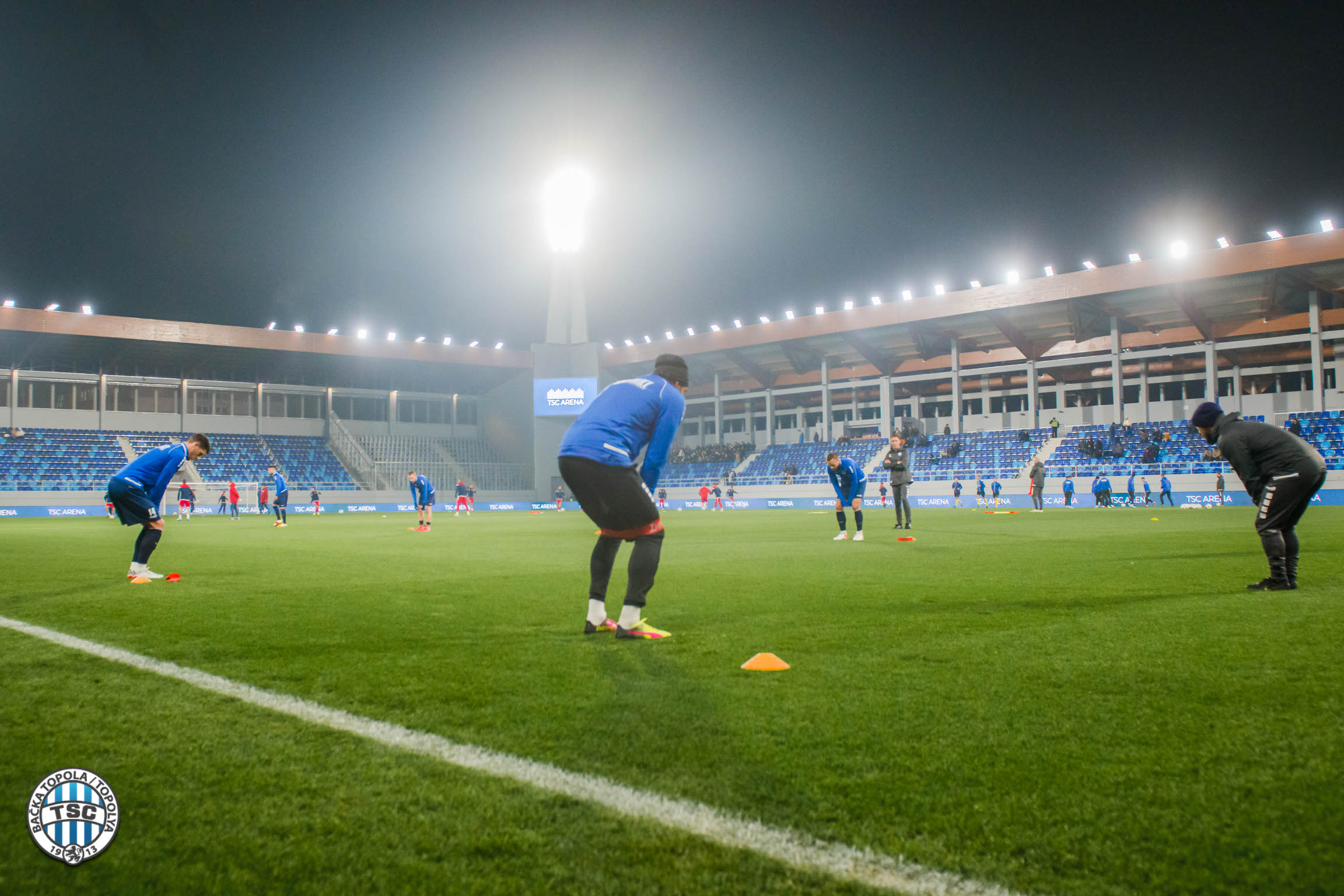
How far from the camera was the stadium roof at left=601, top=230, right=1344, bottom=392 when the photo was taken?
3659cm

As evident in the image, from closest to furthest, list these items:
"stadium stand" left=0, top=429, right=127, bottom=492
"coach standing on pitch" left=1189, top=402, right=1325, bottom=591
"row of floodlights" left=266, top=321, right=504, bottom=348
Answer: "coach standing on pitch" left=1189, top=402, right=1325, bottom=591, "stadium stand" left=0, top=429, right=127, bottom=492, "row of floodlights" left=266, top=321, right=504, bottom=348

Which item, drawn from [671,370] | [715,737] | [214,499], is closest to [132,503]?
[671,370]

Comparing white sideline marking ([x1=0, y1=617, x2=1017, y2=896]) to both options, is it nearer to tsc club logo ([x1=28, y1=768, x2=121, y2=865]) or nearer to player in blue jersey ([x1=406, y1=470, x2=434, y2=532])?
tsc club logo ([x1=28, y1=768, x2=121, y2=865])

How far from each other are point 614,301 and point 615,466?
188ft

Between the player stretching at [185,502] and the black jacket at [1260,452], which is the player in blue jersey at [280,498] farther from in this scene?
the black jacket at [1260,452]

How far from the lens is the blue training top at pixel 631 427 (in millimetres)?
4879

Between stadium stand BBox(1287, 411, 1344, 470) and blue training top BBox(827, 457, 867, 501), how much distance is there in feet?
98.6

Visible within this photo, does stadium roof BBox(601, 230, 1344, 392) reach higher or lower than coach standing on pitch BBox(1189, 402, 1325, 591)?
higher

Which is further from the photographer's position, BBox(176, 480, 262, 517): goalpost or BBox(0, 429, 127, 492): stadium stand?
BBox(0, 429, 127, 492): stadium stand

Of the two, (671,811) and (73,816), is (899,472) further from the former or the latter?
(73,816)

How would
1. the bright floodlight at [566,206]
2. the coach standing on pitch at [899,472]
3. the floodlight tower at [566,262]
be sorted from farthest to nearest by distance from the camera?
the floodlight tower at [566,262] < the bright floodlight at [566,206] < the coach standing on pitch at [899,472]

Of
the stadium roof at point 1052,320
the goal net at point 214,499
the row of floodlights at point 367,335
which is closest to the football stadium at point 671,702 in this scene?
the stadium roof at point 1052,320

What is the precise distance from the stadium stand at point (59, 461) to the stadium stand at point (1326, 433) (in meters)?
57.0

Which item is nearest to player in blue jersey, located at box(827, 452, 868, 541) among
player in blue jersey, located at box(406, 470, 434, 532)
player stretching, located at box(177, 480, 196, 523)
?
player in blue jersey, located at box(406, 470, 434, 532)
